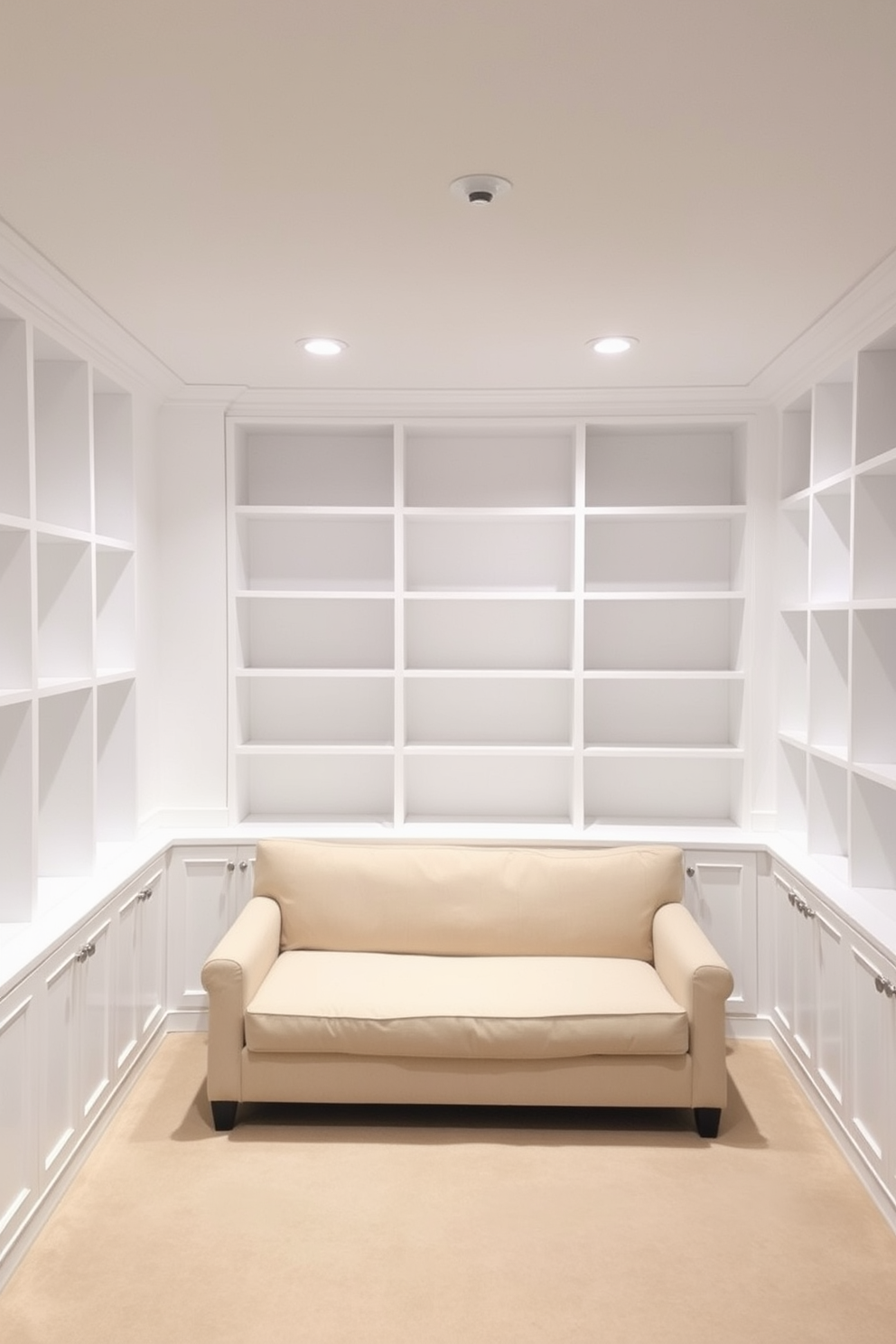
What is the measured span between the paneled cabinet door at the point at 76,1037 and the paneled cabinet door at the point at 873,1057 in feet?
7.13

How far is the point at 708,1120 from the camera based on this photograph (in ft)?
10.9

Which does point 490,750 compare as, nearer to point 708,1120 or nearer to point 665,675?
point 665,675

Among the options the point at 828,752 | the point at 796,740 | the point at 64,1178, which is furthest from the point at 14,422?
the point at 796,740

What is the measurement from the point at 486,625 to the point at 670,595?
0.83 metres

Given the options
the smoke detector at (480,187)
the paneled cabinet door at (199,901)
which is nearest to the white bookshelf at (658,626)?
the paneled cabinet door at (199,901)

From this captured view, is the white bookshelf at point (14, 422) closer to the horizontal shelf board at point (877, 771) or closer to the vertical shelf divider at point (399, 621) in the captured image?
the vertical shelf divider at point (399, 621)

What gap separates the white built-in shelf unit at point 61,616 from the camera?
288 cm

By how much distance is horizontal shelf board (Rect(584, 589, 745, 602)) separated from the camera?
13.8 feet

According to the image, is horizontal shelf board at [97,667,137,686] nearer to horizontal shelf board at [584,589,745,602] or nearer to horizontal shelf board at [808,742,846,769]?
horizontal shelf board at [584,589,745,602]

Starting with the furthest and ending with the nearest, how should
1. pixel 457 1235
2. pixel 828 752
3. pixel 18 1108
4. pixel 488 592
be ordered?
pixel 488 592 → pixel 828 752 → pixel 457 1235 → pixel 18 1108

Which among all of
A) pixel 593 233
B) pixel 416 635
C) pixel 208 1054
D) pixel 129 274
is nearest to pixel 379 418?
pixel 416 635

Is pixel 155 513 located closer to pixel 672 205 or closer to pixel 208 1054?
pixel 208 1054

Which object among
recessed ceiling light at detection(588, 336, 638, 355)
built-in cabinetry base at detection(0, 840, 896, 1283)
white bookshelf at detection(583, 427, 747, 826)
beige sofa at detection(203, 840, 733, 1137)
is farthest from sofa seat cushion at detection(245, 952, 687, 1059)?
recessed ceiling light at detection(588, 336, 638, 355)

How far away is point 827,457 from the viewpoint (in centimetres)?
374
